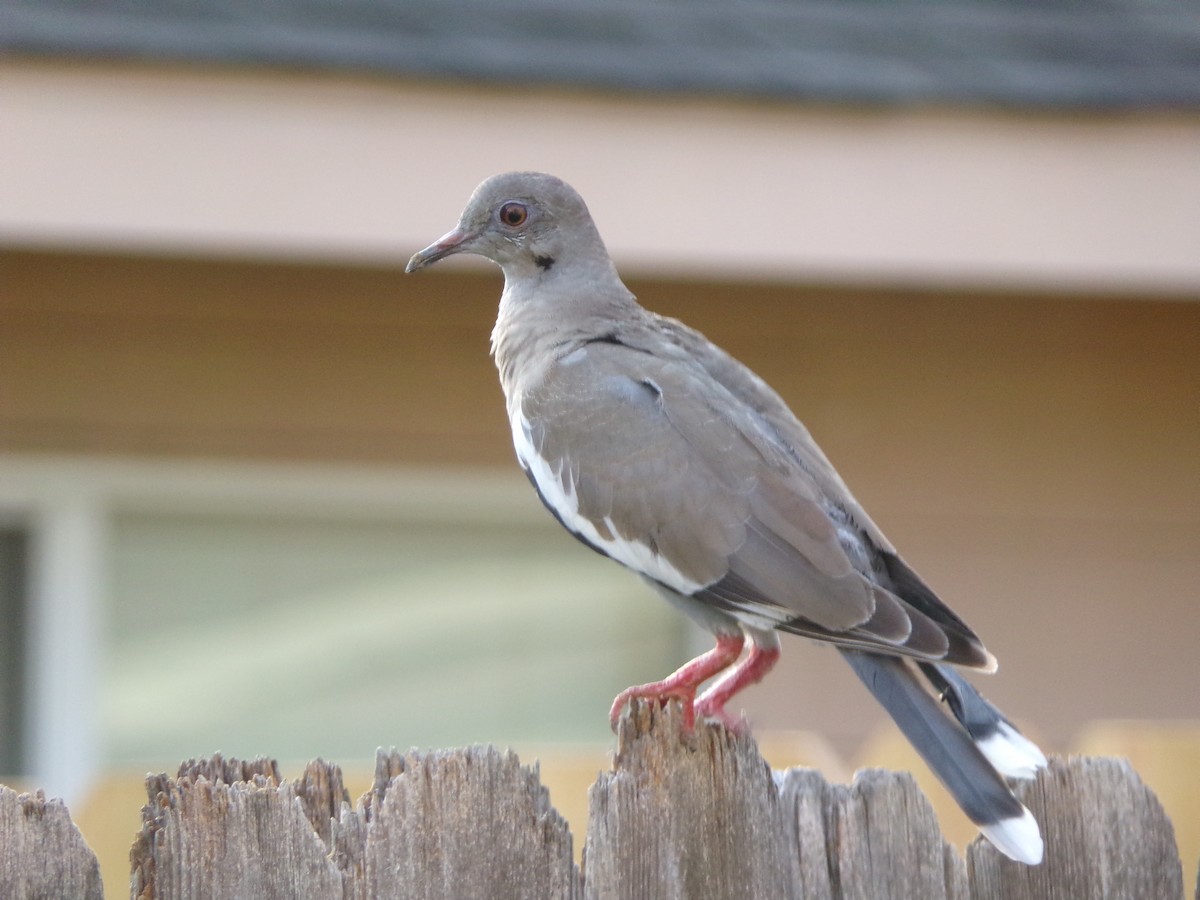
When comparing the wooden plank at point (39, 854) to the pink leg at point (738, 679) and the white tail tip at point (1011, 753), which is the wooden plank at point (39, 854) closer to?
the pink leg at point (738, 679)

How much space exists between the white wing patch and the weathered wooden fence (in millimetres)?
738

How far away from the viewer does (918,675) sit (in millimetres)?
2719

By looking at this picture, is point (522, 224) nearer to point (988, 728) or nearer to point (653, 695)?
point (653, 695)

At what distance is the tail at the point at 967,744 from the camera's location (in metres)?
2.17

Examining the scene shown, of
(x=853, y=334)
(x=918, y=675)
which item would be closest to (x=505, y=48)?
(x=853, y=334)

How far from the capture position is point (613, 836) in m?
2.13

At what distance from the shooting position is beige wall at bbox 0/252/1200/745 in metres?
5.57

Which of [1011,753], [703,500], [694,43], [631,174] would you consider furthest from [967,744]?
[694,43]

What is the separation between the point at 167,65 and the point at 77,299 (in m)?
1.18

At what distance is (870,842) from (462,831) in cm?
55

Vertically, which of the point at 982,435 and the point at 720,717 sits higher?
the point at 982,435

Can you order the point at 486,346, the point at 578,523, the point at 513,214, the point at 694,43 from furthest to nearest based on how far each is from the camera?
the point at 486,346, the point at 694,43, the point at 513,214, the point at 578,523

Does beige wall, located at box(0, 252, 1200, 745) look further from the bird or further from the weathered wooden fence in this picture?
the weathered wooden fence

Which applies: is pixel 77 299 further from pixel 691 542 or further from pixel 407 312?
pixel 691 542
